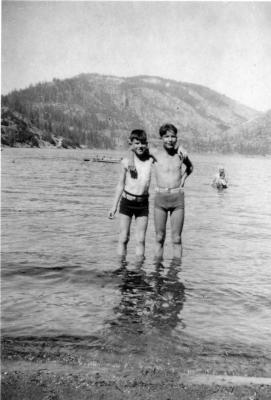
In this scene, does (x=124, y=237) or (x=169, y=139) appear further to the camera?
(x=124, y=237)

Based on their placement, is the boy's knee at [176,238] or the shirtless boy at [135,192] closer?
the shirtless boy at [135,192]

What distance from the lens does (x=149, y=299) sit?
622 cm

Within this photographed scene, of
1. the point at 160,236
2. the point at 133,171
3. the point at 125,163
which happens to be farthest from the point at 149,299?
the point at 125,163

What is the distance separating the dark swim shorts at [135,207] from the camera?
7.89 meters

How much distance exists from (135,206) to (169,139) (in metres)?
1.39

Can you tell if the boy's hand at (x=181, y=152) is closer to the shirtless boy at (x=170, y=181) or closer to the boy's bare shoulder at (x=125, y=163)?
the shirtless boy at (x=170, y=181)

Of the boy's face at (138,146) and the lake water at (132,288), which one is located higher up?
the boy's face at (138,146)

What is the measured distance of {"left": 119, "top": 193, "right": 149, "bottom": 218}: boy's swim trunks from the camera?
25.8 ft

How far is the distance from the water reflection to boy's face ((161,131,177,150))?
226cm

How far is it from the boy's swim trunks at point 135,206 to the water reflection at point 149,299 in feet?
3.36

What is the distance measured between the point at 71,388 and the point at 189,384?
100 centimetres

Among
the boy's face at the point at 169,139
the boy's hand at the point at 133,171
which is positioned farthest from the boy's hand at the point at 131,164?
the boy's face at the point at 169,139

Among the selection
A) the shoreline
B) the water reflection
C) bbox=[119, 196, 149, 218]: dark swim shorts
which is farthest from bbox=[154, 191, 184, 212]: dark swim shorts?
the shoreline

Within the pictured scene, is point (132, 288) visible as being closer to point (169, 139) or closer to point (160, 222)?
point (160, 222)
